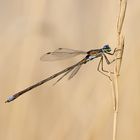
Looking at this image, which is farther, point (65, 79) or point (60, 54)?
point (65, 79)

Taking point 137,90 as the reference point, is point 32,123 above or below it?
below

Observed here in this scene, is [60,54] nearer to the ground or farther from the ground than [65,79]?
farther from the ground

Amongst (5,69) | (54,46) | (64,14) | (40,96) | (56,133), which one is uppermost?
(64,14)

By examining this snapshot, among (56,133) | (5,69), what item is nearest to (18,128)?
(56,133)

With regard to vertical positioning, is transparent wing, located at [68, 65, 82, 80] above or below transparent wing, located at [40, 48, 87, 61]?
below

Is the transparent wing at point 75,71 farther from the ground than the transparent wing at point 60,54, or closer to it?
closer to it

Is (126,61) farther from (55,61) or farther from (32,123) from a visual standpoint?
(32,123)

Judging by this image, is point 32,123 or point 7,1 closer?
point 32,123

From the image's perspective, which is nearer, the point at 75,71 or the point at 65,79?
the point at 75,71
